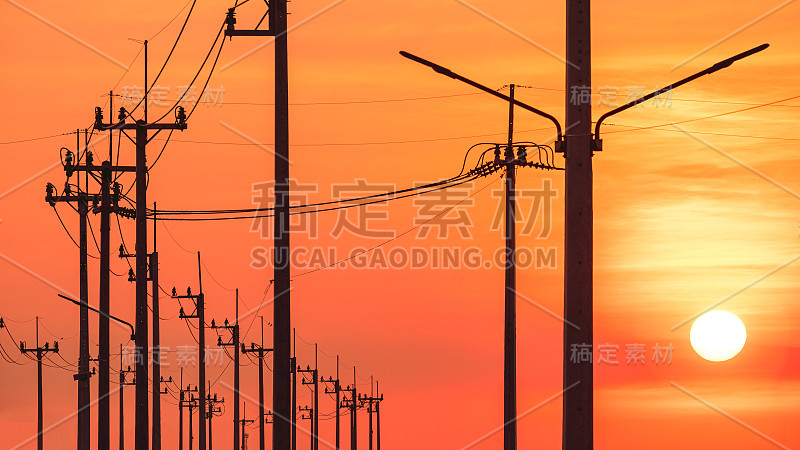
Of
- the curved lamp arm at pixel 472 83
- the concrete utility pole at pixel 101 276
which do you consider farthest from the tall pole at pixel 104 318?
the curved lamp arm at pixel 472 83

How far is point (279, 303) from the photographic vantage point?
2436 centimetres

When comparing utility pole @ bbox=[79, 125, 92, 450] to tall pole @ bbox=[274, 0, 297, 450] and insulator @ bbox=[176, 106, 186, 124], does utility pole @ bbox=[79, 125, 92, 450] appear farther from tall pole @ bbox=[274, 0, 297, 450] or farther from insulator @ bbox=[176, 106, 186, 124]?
tall pole @ bbox=[274, 0, 297, 450]

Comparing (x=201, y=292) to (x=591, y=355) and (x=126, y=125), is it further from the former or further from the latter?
(x=591, y=355)

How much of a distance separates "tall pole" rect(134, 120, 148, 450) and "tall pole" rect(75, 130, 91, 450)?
30.3ft

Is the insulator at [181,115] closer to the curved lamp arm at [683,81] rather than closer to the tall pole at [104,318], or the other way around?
the tall pole at [104,318]

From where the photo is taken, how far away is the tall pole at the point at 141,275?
35344mm

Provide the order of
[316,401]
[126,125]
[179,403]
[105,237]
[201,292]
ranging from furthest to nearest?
[179,403], [316,401], [201,292], [105,237], [126,125]

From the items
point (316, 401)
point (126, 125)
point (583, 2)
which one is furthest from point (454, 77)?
point (316, 401)

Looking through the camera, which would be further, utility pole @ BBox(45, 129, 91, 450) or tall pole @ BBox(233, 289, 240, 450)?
tall pole @ BBox(233, 289, 240, 450)

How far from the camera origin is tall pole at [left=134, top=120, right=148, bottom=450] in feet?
116

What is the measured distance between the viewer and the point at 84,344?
48781 mm

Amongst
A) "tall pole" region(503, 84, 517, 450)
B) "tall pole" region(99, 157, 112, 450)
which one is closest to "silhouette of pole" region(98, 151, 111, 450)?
"tall pole" region(99, 157, 112, 450)

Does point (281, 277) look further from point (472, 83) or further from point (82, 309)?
point (82, 309)

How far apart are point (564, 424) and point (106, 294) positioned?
92.1 feet
